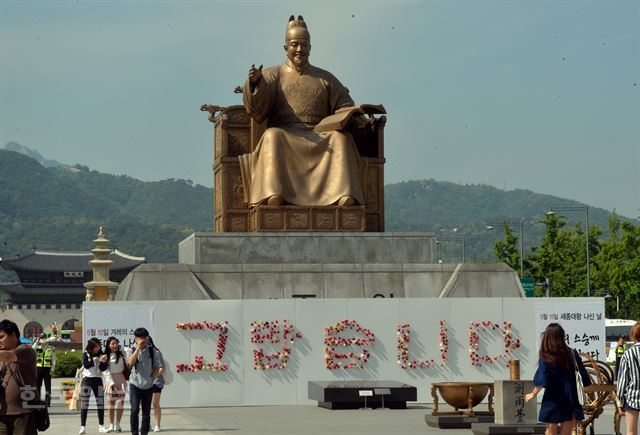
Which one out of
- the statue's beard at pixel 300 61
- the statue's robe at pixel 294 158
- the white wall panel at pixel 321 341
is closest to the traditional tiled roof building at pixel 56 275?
the statue's beard at pixel 300 61

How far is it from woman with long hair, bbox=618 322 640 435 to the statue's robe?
10.1m

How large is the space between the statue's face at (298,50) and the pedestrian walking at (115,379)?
7800 millimetres

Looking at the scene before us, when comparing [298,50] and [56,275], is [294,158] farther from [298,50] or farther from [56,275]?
[56,275]

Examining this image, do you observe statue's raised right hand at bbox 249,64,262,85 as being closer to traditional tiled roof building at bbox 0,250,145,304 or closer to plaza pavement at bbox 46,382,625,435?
plaza pavement at bbox 46,382,625,435

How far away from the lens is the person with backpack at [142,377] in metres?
12.0

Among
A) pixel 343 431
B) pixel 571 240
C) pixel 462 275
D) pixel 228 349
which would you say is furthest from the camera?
pixel 571 240

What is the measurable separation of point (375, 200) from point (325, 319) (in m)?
3.21

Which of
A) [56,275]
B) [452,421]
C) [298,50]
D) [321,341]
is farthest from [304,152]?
[56,275]

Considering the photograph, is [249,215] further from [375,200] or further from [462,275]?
[462,275]

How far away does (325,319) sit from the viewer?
17.3 meters

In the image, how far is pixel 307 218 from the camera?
19156 mm

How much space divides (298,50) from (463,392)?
7809 mm

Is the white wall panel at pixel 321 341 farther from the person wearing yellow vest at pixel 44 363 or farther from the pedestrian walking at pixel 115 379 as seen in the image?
the pedestrian walking at pixel 115 379

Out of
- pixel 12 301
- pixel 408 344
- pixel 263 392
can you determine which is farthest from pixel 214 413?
pixel 12 301
